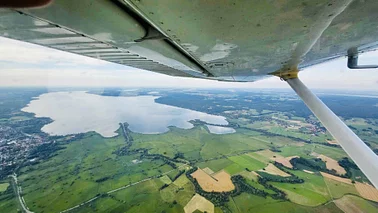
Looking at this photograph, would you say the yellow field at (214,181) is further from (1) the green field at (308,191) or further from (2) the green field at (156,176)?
(1) the green field at (308,191)

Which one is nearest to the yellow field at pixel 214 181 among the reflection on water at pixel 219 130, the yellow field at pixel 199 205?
the yellow field at pixel 199 205

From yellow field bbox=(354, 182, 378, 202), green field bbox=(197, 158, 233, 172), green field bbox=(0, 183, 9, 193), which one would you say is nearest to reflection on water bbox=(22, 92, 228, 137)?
green field bbox=(0, 183, 9, 193)

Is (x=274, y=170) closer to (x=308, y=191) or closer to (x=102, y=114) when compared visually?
(x=308, y=191)

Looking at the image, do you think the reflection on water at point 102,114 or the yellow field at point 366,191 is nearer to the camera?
the yellow field at point 366,191

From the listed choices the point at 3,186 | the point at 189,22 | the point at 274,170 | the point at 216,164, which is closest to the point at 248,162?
the point at 274,170

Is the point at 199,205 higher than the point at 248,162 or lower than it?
lower

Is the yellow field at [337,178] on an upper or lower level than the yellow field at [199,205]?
upper

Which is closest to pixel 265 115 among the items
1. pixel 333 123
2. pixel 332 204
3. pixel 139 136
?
pixel 139 136
